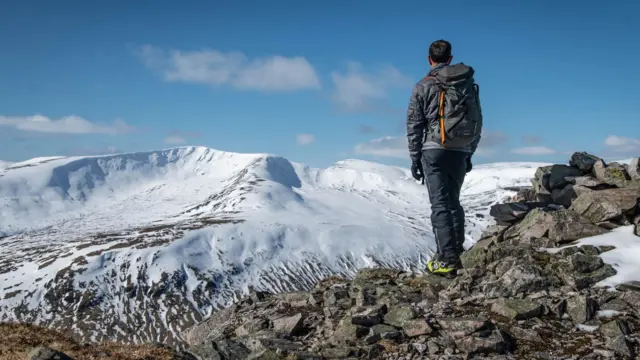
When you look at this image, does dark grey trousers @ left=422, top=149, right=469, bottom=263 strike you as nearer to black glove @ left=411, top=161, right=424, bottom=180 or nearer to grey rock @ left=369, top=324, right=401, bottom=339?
black glove @ left=411, top=161, right=424, bottom=180

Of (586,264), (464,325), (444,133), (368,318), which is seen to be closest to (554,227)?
(586,264)

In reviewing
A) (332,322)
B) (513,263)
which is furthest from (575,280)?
(332,322)

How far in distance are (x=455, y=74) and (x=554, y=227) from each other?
21.1 feet

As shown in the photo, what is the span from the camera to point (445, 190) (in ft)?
44.7

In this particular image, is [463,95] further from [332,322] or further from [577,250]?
[332,322]

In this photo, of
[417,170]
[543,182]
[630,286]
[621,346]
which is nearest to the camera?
[621,346]

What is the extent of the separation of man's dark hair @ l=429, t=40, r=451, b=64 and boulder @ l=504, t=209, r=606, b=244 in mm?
6560

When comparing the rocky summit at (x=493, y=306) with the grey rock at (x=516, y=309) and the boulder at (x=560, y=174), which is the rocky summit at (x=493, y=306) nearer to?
the grey rock at (x=516, y=309)

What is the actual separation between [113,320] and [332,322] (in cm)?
21037

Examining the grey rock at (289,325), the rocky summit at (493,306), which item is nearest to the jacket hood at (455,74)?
the rocky summit at (493,306)

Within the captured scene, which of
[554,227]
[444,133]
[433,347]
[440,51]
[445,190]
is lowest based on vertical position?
[433,347]

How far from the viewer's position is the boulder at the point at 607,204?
49.5ft

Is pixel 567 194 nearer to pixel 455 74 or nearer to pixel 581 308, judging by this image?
pixel 581 308

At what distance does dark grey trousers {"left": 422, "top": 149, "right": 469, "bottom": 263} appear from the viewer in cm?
1343
